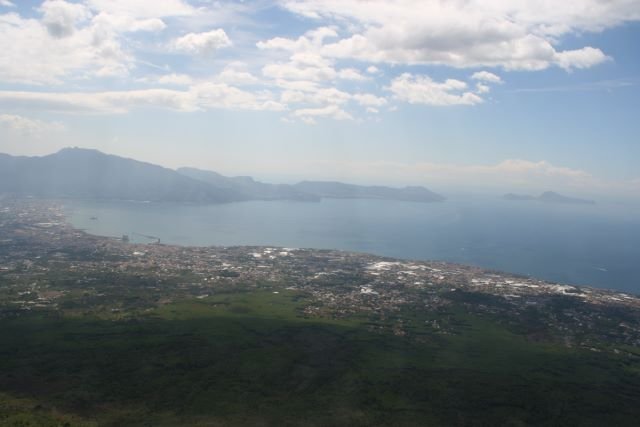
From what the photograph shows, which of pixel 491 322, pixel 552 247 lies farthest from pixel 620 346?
pixel 552 247

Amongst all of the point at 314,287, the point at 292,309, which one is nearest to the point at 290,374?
the point at 292,309

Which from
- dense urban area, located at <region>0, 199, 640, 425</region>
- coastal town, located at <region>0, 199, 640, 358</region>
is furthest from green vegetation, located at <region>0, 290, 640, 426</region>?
coastal town, located at <region>0, 199, 640, 358</region>

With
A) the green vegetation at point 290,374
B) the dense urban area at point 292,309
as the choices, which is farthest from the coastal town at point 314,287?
the green vegetation at point 290,374

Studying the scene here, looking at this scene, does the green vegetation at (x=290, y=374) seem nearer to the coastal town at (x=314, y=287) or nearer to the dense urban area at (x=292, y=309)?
the dense urban area at (x=292, y=309)

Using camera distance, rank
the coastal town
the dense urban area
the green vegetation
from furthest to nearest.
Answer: the coastal town < the dense urban area < the green vegetation

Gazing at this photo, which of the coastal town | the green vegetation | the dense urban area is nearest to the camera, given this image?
the green vegetation

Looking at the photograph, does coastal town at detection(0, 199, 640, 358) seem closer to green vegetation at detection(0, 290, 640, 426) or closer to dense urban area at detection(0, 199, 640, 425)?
dense urban area at detection(0, 199, 640, 425)
